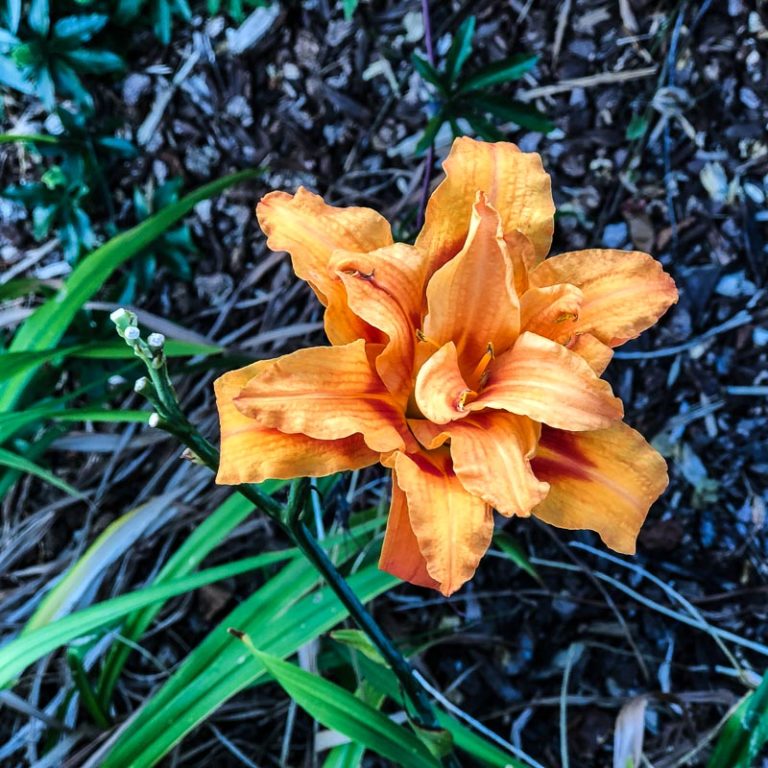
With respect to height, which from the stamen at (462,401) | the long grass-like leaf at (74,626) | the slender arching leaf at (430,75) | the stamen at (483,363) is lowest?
the long grass-like leaf at (74,626)

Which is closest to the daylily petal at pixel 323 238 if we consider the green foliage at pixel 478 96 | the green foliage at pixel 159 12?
the green foliage at pixel 478 96

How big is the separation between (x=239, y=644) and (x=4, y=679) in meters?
0.32

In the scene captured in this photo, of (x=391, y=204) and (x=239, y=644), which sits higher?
(x=391, y=204)

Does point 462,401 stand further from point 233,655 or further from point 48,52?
point 48,52

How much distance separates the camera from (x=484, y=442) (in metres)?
0.62

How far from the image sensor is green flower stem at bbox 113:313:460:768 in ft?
1.93

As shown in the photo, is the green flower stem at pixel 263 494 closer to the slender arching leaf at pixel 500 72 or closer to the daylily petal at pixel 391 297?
the daylily petal at pixel 391 297

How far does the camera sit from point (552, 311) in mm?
649

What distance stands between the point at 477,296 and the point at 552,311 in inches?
2.6

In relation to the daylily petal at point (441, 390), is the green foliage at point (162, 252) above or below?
below

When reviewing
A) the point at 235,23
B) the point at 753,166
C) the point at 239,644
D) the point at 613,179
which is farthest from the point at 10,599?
the point at 753,166

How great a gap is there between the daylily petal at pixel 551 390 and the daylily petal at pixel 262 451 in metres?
0.12

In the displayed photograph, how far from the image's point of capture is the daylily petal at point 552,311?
0.63 m

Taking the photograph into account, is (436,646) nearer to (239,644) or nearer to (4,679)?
(239,644)
